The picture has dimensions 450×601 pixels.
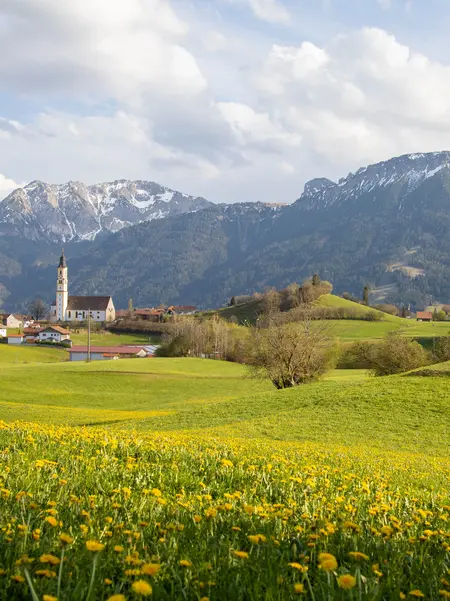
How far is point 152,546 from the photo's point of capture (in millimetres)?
5141

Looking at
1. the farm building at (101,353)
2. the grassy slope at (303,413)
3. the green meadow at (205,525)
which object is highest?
the green meadow at (205,525)

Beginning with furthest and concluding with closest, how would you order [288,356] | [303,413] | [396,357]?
1. [396,357]
2. [288,356]
3. [303,413]

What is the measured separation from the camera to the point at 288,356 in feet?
199

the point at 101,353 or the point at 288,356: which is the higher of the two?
the point at 288,356

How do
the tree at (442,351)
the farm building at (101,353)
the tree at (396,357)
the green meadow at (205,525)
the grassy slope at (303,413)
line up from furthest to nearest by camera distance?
the farm building at (101,353) < the tree at (442,351) < the tree at (396,357) < the grassy slope at (303,413) < the green meadow at (205,525)

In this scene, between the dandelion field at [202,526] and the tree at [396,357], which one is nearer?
the dandelion field at [202,526]

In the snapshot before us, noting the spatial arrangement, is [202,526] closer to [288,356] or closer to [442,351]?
[288,356]

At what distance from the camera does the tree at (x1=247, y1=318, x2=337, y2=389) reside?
6069cm

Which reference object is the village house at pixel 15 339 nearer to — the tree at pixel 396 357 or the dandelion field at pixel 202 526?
the tree at pixel 396 357

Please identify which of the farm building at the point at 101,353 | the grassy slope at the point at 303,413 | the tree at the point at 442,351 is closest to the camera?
the grassy slope at the point at 303,413

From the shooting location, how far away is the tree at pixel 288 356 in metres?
60.7

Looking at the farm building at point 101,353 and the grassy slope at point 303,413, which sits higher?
the grassy slope at point 303,413

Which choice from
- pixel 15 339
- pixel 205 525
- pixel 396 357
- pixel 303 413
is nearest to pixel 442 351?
pixel 396 357

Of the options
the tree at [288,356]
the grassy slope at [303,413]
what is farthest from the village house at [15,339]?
the tree at [288,356]
